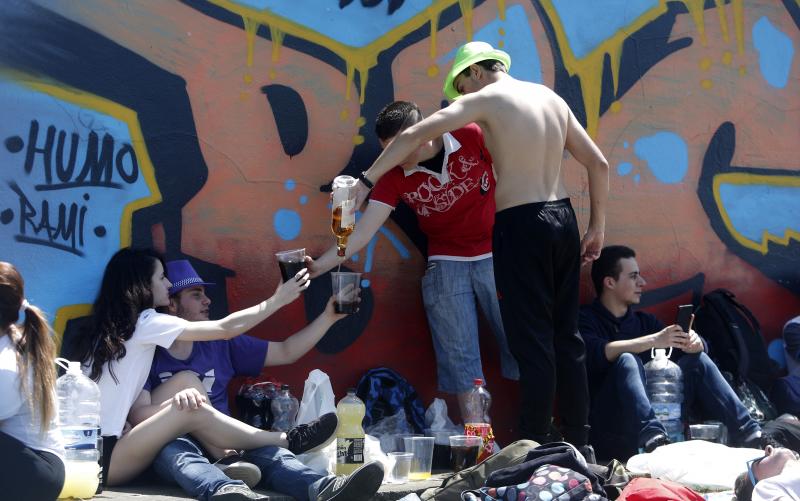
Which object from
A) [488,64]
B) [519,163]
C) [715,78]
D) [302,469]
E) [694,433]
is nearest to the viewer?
[302,469]

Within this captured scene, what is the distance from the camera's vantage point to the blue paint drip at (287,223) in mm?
6402

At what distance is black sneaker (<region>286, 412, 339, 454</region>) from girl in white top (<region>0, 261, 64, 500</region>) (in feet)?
3.83

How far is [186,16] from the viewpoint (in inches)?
243

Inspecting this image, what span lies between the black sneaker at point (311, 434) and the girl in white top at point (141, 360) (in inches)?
2.0

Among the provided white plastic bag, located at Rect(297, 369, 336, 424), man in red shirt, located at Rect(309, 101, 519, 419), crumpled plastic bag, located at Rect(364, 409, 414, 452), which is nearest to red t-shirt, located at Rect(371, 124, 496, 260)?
man in red shirt, located at Rect(309, 101, 519, 419)

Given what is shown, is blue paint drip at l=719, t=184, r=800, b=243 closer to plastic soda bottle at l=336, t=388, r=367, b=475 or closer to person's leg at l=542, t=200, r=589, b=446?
person's leg at l=542, t=200, r=589, b=446

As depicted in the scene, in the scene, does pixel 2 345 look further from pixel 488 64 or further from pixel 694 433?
pixel 694 433

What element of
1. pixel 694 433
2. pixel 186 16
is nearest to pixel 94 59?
pixel 186 16

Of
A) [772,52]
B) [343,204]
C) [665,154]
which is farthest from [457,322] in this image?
[772,52]

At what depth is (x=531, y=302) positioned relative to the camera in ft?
18.5

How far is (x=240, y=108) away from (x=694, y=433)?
126 inches

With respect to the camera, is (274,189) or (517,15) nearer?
(274,189)

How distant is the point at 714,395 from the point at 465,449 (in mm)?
1796

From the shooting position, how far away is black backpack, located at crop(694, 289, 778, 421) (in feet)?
24.1
